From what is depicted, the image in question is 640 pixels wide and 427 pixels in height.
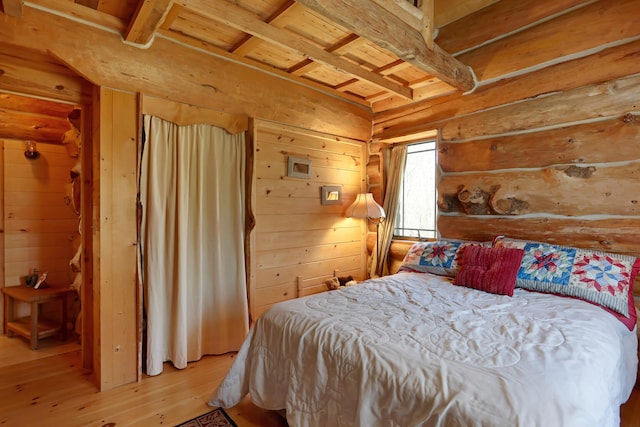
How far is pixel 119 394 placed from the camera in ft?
7.03

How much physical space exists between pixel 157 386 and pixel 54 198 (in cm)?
264

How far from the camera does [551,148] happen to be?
253 cm

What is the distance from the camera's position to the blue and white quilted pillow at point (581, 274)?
196cm

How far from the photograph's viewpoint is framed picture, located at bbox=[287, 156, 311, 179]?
10.4 feet

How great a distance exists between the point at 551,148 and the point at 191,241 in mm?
2923

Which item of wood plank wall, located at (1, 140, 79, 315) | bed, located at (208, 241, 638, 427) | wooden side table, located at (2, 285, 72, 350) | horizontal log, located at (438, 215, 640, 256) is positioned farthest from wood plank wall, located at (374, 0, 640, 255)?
wood plank wall, located at (1, 140, 79, 315)

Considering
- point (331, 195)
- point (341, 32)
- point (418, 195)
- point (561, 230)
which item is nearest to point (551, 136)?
point (561, 230)

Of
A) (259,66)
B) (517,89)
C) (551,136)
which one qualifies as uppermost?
(259,66)

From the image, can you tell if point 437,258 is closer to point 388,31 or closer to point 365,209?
point 365,209

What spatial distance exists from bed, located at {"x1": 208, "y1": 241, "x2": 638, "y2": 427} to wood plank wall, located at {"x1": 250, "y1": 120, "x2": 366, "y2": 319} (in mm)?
1114

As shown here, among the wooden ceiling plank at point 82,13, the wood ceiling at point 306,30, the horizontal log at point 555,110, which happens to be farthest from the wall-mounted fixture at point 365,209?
the wooden ceiling plank at point 82,13

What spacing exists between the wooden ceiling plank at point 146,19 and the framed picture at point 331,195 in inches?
79.2

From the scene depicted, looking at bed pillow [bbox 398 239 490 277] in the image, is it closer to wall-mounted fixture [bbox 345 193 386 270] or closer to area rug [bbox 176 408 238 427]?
wall-mounted fixture [bbox 345 193 386 270]

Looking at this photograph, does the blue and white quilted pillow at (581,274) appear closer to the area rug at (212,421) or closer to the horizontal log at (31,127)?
the area rug at (212,421)
